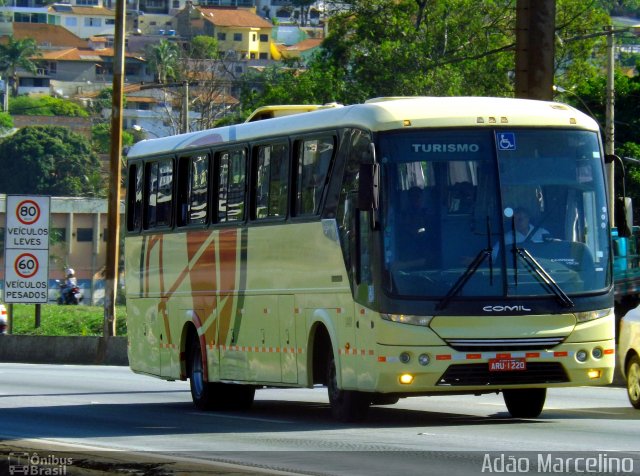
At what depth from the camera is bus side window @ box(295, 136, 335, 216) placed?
16062 mm

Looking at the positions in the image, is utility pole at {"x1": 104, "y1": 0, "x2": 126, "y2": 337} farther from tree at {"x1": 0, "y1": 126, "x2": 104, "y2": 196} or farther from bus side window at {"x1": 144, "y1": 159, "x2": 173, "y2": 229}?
tree at {"x1": 0, "y1": 126, "x2": 104, "y2": 196}

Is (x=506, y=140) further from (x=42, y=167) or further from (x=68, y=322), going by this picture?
(x=42, y=167)

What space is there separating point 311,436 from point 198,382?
509 centimetres

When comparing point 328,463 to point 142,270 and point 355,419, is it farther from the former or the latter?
point 142,270

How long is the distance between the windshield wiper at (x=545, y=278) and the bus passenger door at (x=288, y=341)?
312cm

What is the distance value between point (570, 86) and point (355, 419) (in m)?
57.0

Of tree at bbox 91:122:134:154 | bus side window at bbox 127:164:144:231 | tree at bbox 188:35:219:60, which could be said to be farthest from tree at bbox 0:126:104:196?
bus side window at bbox 127:164:144:231

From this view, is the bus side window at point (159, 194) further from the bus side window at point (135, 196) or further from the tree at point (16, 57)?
the tree at point (16, 57)

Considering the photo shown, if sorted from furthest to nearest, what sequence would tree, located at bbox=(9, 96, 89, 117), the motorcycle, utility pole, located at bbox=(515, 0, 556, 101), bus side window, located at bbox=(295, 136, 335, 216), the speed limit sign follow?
1. tree, located at bbox=(9, 96, 89, 117)
2. the motorcycle
3. the speed limit sign
4. utility pole, located at bbox=(515, 0, 556, 101)
5. bus side window, located at bbox=(295, 136, 335, 216)

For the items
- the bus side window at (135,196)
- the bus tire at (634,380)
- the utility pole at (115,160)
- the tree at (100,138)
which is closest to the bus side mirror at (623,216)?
the bus tire at (634,380)

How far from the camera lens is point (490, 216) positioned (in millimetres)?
14664

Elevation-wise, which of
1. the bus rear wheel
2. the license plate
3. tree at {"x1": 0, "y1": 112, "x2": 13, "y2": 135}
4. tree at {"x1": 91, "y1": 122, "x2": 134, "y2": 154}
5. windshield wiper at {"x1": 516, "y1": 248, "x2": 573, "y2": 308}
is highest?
tree at {"x1": 0, "y1": 112, "x2": 13, "y2": 135}

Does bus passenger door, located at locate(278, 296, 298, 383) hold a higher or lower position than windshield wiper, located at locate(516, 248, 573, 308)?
lower

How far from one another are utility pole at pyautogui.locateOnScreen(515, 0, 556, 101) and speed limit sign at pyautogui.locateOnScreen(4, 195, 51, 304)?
17.4 meters
